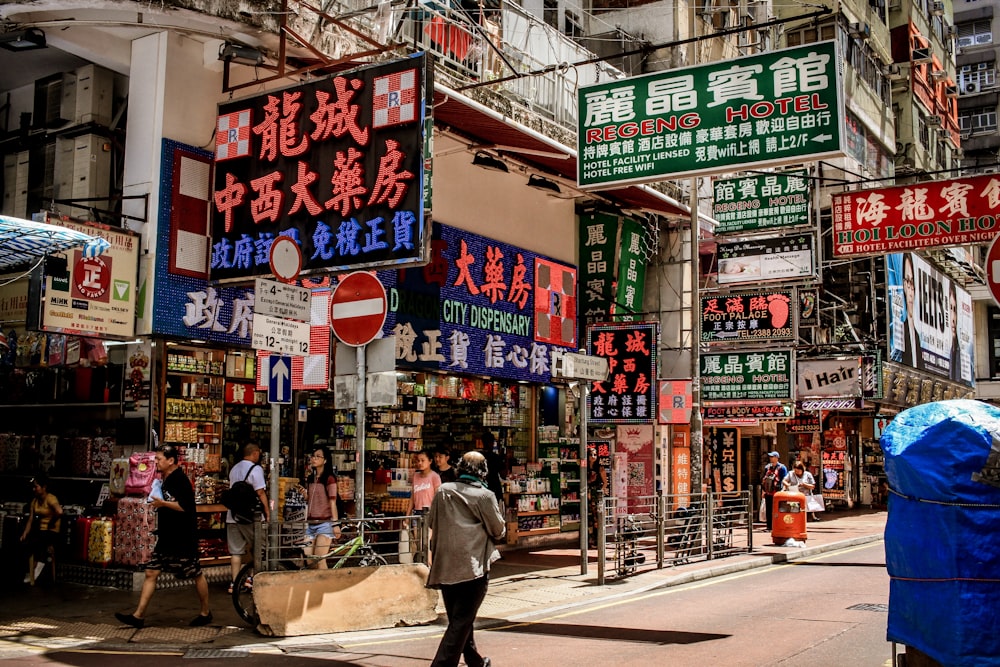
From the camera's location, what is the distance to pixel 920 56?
133 ft

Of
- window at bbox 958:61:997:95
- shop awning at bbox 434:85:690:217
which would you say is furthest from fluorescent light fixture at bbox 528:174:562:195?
window at bbox 958:61:997:95

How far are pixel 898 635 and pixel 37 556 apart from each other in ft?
34.0

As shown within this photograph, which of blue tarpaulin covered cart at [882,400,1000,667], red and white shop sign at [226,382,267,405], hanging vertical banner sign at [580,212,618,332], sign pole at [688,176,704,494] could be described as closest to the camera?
blue tarpaulin covered cart at [882,400,1000,667]

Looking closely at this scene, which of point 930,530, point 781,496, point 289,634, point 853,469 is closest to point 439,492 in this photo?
point 289,634

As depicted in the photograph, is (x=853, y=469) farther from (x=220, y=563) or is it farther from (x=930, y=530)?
(x=930, y=530)

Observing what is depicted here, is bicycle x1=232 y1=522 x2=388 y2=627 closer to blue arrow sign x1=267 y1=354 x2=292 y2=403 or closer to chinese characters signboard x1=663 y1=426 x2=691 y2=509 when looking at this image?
blue arrow sign x1=267 y1=354 x2=292 y2=403

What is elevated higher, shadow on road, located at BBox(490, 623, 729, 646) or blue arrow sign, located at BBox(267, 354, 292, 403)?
blue arrow sign, located at BBox(267, 354, 292, 403)

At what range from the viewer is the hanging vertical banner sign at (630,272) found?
20.2m

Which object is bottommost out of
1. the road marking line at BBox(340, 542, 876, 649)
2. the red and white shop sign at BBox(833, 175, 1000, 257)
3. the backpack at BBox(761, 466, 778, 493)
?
the road marking line at BBox(340, 542, 876, 649)

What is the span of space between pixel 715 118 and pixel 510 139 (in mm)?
5475

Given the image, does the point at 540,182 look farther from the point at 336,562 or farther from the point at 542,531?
the point at 336,562

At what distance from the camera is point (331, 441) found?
49.5 ft

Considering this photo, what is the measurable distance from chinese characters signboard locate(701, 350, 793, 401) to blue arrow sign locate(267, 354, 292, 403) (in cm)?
1281

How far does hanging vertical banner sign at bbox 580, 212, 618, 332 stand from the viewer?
19913 mm
